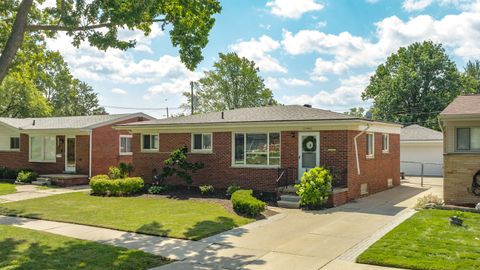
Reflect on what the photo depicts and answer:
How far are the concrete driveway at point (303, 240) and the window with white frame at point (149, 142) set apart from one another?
340 inches

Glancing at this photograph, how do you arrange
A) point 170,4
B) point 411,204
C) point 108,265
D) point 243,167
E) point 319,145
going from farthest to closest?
Answer: point 243,167
point 319,145
point 411,204
point 170,4
point 108,265

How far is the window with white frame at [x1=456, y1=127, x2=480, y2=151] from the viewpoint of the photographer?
13.3 metres

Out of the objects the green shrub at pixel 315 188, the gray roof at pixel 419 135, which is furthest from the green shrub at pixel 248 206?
the gray roof at pixel 419 135

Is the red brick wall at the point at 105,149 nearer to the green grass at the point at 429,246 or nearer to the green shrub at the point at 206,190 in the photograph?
the green shrub at the point at 206,190

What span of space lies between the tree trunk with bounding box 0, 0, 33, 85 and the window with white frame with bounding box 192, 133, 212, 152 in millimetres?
9815

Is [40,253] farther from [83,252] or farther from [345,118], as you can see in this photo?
[345,118]

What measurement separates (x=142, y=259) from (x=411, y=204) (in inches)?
404

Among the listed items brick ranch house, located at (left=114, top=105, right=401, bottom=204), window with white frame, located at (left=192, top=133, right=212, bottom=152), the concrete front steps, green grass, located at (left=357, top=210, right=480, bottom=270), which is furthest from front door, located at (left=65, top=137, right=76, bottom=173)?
green grass, located at (left=357, top=210, right=480, bottom=270)

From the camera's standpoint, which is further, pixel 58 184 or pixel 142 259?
pixel 58 184

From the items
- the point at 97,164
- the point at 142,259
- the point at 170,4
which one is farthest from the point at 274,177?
the point at 97,164

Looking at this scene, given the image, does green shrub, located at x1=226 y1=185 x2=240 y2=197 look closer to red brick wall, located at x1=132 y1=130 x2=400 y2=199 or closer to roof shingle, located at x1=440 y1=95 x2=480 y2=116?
red brick wall, located at x1=132 y1=130 x2=400 y2=199

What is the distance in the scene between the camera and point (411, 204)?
47.8 ft

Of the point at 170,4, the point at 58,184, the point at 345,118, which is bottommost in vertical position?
the point at 58,184

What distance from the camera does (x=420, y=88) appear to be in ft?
150
